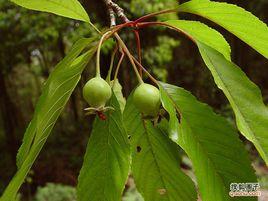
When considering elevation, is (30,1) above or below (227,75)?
above

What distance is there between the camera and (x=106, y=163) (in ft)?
2.01

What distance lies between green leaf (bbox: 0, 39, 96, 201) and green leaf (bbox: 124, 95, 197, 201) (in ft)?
0.42

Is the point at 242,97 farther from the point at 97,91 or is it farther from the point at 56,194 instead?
the point at 56,194

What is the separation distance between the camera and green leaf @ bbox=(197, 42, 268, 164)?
51 centimetres

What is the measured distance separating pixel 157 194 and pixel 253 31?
11.4 inches

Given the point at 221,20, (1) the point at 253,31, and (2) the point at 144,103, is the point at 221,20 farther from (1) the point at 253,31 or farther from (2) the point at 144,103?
(2) the point at 144,103

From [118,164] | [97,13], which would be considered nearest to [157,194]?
[118,164]

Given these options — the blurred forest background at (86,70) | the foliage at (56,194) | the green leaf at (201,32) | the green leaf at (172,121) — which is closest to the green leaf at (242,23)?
the green leaf at (201,32)

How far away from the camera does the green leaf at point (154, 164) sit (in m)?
0.66

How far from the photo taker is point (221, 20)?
0.60 metres

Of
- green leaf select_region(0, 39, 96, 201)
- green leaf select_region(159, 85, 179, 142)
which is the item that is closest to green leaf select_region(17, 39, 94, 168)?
green leaf select_region(0, 39, 96, 201)

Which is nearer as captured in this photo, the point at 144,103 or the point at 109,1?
the point at 144,103

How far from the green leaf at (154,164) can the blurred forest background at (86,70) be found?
6.98 ft

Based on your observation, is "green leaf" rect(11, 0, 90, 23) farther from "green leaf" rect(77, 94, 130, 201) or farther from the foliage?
the foliage
